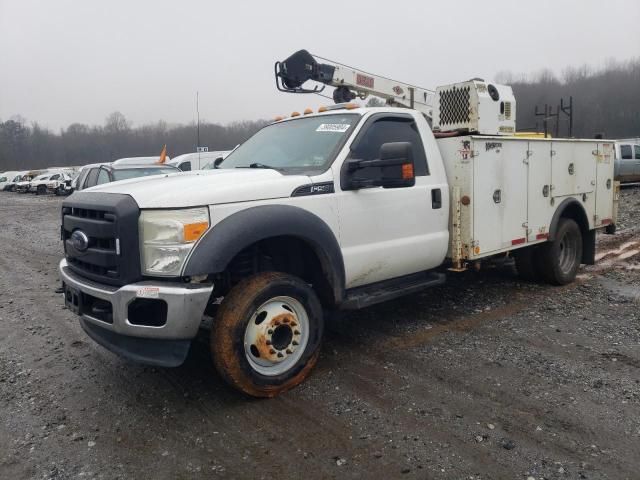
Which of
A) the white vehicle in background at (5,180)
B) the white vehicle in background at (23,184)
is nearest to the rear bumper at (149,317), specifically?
the white vehicle in background at (23,184)

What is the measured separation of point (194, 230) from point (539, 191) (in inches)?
168

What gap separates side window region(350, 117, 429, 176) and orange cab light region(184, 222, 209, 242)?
1490mm

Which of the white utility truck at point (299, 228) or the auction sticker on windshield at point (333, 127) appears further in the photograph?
the auction sticker on windshield at point (333, 127)

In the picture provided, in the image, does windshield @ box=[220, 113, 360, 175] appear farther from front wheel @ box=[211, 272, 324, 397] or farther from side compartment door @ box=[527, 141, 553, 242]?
side compartment door @ box=[527, 141, 553, 242]

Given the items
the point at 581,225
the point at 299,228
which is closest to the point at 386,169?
the point at 299,228

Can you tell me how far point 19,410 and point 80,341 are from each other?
4.79ft

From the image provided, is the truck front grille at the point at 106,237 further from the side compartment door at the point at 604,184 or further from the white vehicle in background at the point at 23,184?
the white vehicle in background at the point at 23,184

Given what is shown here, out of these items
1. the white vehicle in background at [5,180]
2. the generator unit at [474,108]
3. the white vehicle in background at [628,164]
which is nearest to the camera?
the generator unit at [474,108]

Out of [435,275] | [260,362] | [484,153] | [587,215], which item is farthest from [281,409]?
[587,215]

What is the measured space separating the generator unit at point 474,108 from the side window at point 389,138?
923 millimetres

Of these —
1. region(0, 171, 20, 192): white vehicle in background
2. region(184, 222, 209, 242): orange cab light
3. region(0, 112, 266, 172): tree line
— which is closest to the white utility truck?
region(184, 222, 209, 242): orange cab light

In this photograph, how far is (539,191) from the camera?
20.6 ft

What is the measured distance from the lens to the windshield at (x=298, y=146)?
4.55 m

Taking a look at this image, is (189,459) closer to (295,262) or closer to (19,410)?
(19,410)
